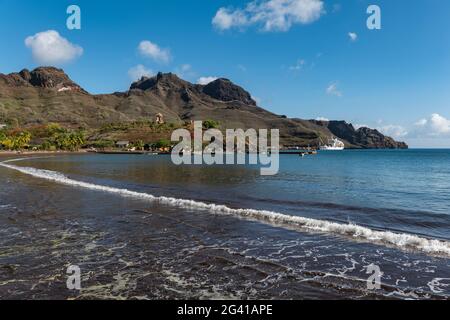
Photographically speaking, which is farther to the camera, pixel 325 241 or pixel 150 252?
pixel 325 241

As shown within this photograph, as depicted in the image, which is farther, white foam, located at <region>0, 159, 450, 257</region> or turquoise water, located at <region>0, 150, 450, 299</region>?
white foam, located at <region>0, 159, 450, 257</region>

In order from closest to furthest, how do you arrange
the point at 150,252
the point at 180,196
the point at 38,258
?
1. the point at 38,258
2. the point at 150,252
3. the point at 180,196

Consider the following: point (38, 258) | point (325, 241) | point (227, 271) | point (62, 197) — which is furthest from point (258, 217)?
point (62, 197)

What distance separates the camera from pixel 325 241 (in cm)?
1688

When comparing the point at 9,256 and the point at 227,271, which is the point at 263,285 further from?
the point at 9,256

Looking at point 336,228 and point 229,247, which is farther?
point 336,228

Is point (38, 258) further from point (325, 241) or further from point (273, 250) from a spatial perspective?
point (325, 241)

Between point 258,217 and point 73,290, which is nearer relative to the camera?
point 73,290

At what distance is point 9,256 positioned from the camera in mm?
13617

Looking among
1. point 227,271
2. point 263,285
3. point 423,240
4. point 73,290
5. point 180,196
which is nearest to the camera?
point 73,290

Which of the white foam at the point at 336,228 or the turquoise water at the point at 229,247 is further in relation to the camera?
the white foam at the point at 336,228

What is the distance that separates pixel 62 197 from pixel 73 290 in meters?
21.9

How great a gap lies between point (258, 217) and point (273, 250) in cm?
764
